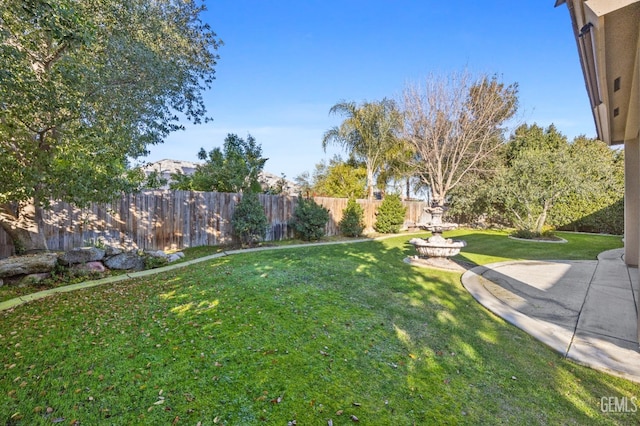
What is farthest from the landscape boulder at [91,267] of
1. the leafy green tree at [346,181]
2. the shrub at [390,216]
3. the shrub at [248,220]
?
the leafy green tree at [346,181]

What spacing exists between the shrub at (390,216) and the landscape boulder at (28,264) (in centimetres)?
1280

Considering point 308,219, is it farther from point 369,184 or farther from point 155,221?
point 369,184

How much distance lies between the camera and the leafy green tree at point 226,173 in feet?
34.9

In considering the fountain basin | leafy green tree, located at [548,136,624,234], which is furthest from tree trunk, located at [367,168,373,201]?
the fountain basin

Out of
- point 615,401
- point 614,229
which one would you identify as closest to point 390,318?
point 615,401

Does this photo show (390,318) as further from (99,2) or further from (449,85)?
(449,85)

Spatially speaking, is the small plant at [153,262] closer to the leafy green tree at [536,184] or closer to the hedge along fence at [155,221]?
the hedge along fence at [155,221]

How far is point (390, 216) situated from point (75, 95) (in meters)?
13.2

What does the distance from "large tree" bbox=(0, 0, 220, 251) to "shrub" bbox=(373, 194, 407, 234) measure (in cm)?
1093

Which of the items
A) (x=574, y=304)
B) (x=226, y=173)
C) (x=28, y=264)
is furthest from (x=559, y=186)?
(x=28, y=264)

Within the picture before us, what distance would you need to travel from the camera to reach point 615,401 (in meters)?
2.39

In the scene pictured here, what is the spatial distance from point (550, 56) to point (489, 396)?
11320 millimetres

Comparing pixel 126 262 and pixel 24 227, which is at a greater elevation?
pixel 24 227

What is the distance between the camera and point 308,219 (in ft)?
37.2
